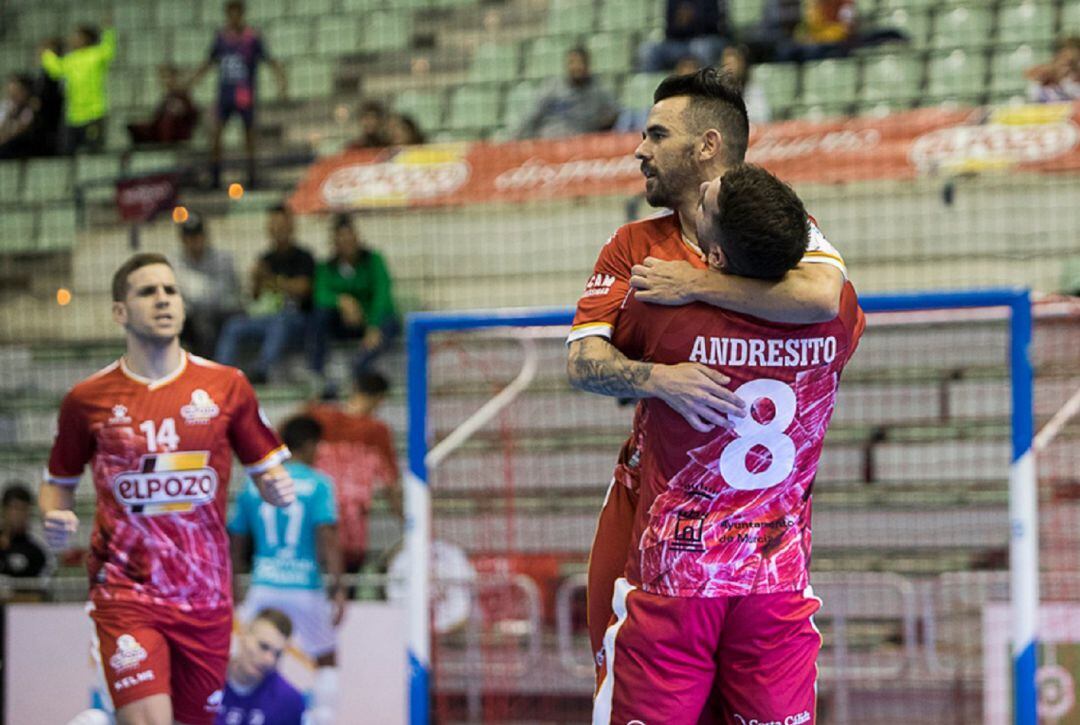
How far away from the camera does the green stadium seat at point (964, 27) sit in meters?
14.0

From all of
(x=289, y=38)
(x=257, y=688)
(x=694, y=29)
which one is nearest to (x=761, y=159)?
(x=694, y=29)

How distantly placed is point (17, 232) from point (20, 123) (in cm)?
110

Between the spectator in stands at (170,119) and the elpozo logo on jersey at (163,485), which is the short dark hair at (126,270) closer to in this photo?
the elpozo logo on jersey at (163,485)

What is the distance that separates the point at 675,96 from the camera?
4.55 m

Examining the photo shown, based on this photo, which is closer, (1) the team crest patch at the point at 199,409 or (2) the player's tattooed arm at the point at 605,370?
(2) the player's tattooed arm at the point at 605,370

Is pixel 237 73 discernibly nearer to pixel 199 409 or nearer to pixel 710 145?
pixel 199 409

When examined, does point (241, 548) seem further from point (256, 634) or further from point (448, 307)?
point (448, 307)

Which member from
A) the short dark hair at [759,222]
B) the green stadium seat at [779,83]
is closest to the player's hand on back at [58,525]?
the short dark hair at [759,222]

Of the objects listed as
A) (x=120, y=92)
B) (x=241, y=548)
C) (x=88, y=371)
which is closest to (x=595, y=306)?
(x=241, y=548)

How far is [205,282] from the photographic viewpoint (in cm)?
1305

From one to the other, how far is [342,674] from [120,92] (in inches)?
384

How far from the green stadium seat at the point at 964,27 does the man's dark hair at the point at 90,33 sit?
8.40 m

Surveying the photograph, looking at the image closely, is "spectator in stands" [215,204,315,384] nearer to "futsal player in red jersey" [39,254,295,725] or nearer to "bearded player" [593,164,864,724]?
"futsal player in red jersey" [39,254,295,725]

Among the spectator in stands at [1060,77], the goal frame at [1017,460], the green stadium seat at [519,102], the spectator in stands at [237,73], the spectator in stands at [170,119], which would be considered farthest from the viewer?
the spectator in stands at [170,119]
